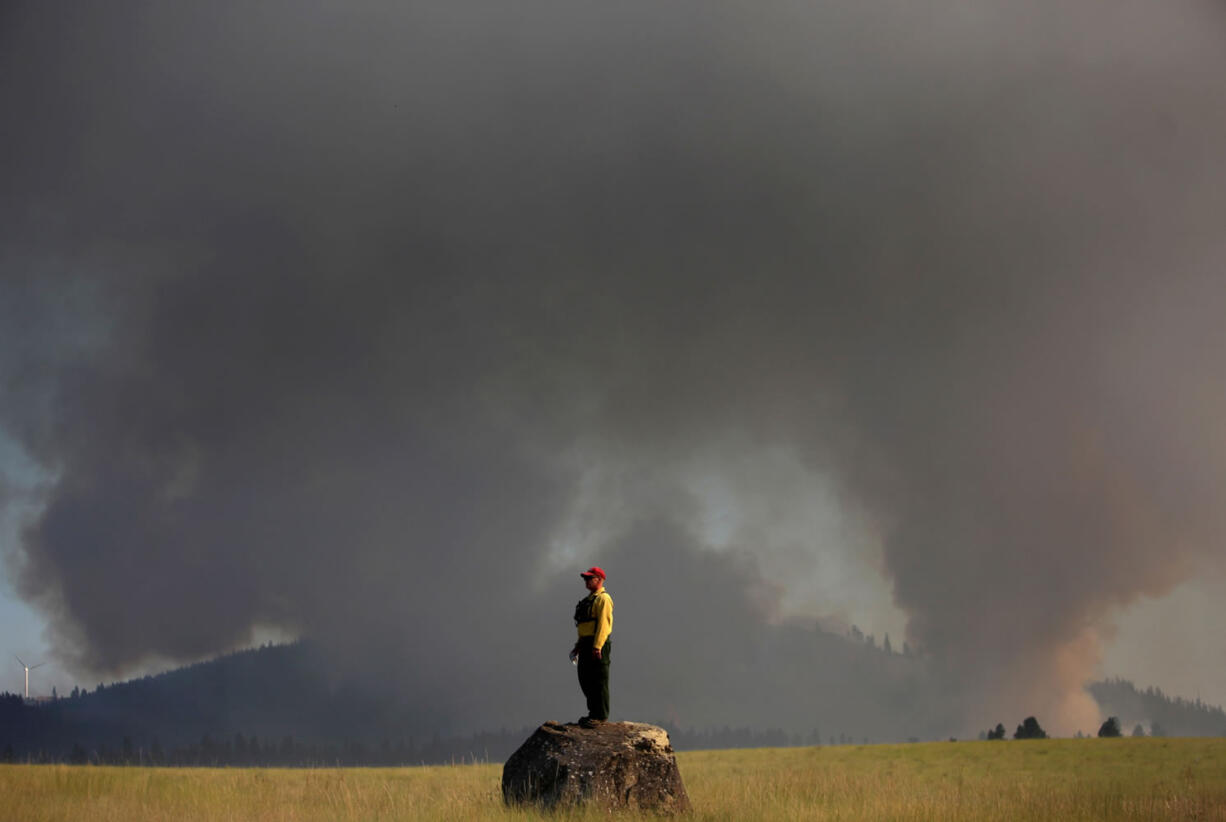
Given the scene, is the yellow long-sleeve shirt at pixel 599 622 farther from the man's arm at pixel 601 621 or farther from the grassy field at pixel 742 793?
the grassy field at pixel 742 793

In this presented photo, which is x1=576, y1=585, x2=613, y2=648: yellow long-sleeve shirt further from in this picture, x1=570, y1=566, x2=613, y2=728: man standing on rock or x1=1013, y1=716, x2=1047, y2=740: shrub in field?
x1=1013, y1=716, x2=1047, y2=740: shrub in field

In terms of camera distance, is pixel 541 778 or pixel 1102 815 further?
pixel 1102 815

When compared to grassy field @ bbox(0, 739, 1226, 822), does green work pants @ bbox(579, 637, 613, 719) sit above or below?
above

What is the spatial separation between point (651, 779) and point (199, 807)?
37.7ft

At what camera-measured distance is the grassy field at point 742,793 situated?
21375 millimetres

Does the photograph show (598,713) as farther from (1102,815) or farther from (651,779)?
(1102,815)

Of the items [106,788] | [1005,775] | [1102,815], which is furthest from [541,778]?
[1005,775]

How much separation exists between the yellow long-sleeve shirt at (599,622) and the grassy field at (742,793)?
343 cm

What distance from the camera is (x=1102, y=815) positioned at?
73.9 ft

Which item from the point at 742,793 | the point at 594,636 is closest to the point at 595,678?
the point at 594,636

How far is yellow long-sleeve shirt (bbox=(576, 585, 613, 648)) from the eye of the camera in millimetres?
20234

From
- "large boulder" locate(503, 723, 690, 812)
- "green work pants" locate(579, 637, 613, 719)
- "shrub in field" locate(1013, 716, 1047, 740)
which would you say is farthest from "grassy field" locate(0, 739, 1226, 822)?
"shrub in field" locate(1013, 716, 1047, 740)

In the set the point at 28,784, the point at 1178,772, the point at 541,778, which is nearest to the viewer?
the point at 541,778

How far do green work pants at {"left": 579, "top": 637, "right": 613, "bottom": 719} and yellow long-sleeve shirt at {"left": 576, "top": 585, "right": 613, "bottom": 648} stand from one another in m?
0.15
